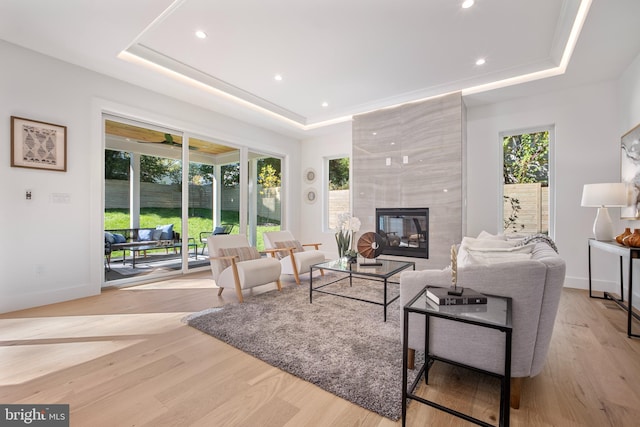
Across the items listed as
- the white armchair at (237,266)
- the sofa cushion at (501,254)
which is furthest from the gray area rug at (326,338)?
the sofa cushion at (501,254)

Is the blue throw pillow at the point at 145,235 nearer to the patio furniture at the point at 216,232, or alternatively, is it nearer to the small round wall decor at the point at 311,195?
the patio furniture at the point at 216,232

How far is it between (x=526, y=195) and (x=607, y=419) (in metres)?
3.63

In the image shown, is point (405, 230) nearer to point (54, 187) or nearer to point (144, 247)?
point (144, 247)

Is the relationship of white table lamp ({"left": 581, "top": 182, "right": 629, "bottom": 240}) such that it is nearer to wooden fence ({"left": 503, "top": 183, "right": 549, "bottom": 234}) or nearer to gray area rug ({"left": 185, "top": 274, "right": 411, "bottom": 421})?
wooden fence ({"left": 503, "top": 183, "right": 549, "bottom": 234})

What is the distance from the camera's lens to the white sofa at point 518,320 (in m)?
1.46

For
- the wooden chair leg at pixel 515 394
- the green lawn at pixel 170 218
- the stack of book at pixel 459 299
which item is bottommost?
the wooden chair leg at pixel 515 394

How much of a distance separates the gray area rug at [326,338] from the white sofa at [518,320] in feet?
1.54

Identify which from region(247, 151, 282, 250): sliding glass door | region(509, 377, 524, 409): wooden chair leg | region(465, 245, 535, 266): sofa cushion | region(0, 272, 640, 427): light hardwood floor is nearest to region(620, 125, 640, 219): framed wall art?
region(0, 272, 640, 427): light hardwood floor

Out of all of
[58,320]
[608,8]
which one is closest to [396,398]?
[58,320]

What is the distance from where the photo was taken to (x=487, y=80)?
398 centimetres

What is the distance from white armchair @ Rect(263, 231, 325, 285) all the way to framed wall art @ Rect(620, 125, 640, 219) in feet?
12.1

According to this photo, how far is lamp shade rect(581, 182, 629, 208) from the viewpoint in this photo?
3020 mm

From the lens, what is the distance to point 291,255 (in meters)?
4.04

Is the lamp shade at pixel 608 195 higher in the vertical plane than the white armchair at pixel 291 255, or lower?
higher
